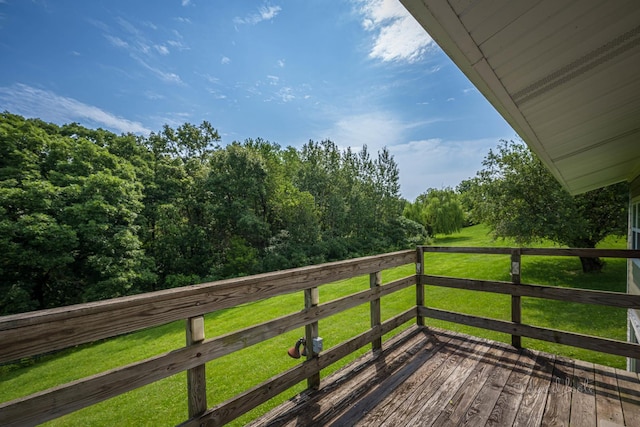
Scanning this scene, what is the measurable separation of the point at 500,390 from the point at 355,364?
1.19 metres

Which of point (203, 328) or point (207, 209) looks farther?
point (207, 209)

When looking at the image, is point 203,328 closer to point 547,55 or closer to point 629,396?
point 547,55

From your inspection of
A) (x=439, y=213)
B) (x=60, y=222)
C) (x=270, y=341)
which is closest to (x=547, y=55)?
(x=270, y=341)

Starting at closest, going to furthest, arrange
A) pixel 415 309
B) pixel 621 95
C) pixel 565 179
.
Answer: pixel 621 95 < pixel 415 309 < pixel 565 179

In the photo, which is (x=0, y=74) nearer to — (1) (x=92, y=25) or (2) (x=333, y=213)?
(1) (x=92, y=25)

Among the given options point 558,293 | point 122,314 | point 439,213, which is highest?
point 439,213

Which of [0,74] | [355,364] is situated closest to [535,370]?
[355,364]

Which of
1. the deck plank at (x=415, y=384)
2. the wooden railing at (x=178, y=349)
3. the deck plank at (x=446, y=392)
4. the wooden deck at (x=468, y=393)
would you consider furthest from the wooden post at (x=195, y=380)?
the deck plank at (x=446, y=392)

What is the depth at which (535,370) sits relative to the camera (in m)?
2.39

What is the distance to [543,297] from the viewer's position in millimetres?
2637

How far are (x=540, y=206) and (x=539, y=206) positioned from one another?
0.03m

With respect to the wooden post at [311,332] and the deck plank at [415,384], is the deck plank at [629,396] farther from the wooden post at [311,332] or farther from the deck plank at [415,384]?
the wooden post at [311,332]

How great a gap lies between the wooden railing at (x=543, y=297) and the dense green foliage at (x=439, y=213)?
19.9 m

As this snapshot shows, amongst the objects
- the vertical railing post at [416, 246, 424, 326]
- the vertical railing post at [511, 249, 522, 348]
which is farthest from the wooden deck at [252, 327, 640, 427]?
the vertical railing post at [416, 246, 424, 326]
